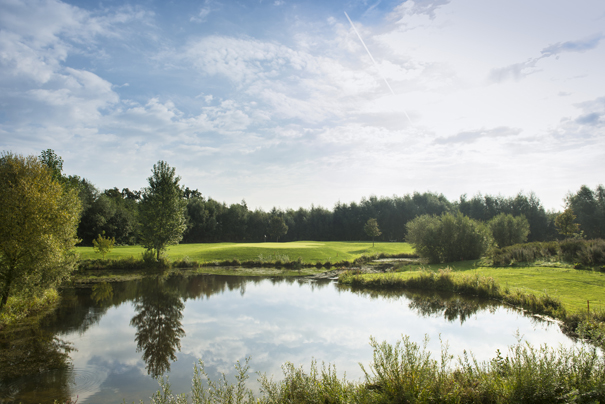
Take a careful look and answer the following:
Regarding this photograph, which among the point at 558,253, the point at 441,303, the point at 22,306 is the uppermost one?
the point at 558,253

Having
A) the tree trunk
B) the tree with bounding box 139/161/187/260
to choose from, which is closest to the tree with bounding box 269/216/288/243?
the tree with bounding box 139/161/187/260

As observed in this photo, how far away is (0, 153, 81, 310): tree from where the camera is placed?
501 inches

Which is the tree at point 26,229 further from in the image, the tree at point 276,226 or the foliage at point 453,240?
the tree at point 276,226

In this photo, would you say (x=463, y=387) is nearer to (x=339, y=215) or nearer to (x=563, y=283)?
(x=563, y=283)

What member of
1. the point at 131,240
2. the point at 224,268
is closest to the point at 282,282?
the point at 224,268

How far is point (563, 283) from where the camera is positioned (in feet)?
51.5

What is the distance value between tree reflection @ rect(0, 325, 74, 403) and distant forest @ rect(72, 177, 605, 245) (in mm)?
47058

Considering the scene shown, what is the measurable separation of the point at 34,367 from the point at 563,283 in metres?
21.5

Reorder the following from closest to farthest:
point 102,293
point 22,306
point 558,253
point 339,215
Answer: point 22,306 < point 102,293 < point 558,253 < point 339,215

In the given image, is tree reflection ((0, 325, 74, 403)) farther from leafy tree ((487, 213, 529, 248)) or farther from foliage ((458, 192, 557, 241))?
foliage ((458, 192, 557, 241))

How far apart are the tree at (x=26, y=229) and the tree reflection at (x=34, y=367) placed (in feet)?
7.88

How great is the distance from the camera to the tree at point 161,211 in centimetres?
3073

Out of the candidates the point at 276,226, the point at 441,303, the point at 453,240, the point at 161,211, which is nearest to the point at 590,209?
the point at 453,240

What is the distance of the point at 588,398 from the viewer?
4805mm
